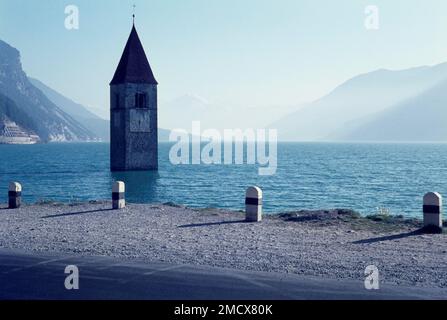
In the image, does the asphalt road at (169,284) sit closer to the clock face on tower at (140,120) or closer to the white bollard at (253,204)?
the white bollard at (253,204)


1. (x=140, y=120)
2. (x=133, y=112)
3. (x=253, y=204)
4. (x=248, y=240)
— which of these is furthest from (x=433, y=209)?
(x=140, y=120)

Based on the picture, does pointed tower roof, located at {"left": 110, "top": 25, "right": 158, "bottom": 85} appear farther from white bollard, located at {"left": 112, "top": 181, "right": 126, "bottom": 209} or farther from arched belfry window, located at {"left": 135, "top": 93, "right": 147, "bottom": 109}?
white bollard, located at {"left": 112, "top": 181, "right": 126, "bottom": 209}

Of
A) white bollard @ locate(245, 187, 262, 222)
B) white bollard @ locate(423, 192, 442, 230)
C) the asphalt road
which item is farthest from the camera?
white bollard @ locate(245, 187, 262, 222)

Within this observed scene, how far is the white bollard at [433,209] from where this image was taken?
555 inches

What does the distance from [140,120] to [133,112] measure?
1.49m

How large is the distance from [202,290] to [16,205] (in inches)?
539

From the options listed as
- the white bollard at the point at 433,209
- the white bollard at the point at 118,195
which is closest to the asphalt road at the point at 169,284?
the white bollard at the point at 433,209

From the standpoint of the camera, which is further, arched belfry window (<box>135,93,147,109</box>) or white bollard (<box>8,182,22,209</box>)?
arched belfry window (<box>135,93,147,109</box>)

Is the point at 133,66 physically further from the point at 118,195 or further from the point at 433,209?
the point at 433,209

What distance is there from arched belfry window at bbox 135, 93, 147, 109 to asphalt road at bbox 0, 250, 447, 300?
209ft

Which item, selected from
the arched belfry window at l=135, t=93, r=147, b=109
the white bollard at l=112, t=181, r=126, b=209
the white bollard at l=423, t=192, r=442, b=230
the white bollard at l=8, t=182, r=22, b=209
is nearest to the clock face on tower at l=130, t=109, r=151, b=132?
the arched belfry window at l=135, t=93, r=147, b=109

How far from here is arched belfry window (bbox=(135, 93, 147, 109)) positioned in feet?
241

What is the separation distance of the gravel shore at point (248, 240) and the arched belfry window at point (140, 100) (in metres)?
55.2
